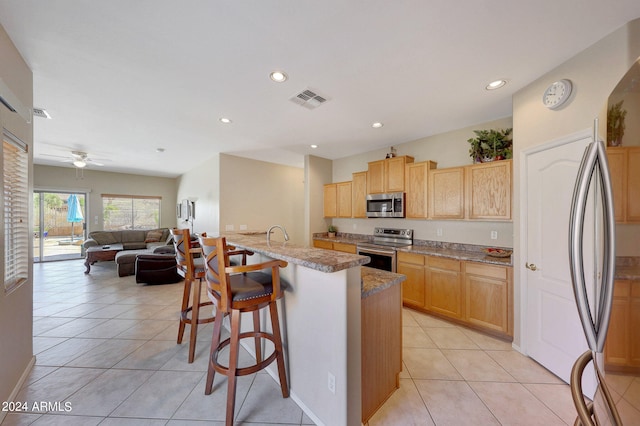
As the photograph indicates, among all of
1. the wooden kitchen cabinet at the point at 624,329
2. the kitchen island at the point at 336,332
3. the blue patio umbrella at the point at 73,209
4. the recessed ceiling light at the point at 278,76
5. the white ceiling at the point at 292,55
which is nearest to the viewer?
the wooden kitchen cabinet at the point at 624,329

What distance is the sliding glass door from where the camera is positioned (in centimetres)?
629

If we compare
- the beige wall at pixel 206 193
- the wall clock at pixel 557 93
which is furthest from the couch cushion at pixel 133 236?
the wall clock at pixel 557 93

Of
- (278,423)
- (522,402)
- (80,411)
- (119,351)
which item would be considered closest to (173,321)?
(119,351)

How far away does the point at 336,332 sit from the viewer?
135 centimetres

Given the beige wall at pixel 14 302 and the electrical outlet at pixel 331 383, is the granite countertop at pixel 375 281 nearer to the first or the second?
the electrical outlet at pixel 331 383

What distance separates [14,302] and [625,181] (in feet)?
12.1

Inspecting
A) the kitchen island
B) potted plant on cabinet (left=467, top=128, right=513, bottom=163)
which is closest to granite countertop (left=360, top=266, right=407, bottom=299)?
the kitchen island

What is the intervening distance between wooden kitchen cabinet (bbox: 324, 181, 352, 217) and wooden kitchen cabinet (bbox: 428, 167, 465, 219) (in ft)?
5.44

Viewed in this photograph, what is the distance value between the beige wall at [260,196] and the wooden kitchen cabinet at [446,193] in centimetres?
356

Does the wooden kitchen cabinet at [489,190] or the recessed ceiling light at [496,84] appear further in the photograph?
the wooden kitchen cabinet at [489,190]

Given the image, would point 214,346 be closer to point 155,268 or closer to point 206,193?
point 155,268

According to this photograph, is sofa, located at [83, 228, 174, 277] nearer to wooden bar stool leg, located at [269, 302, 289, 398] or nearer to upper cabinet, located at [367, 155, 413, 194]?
wooden bar stool leg, located at [269, 302, 289, 398]

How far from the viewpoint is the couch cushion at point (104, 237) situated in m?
6.39

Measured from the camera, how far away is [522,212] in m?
2.25
